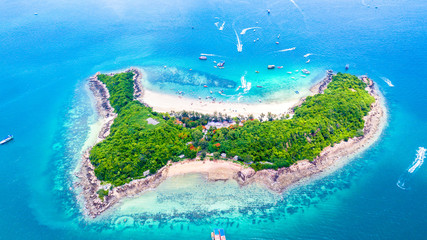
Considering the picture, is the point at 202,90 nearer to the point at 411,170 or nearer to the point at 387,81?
the point at 411,170

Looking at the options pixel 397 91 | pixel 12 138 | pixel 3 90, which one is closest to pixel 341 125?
pixel 397 91

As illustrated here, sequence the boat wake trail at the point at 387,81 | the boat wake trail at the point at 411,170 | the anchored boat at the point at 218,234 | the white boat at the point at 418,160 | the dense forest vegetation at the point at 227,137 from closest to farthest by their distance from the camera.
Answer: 1. the anchored boat at the point at 218,234
2. the boat wake trail at the point at 411,170
3. the dense forest vegetation at the point at 227,137
4. the white boat at the point at 418,160
5. the boat wake trail at the point at 387,81

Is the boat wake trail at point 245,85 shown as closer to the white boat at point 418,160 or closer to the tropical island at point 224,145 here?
the tropical island at point 224,145

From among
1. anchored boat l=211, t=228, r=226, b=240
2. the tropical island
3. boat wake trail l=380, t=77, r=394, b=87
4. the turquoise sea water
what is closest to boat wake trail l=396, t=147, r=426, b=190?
the turquoise sea water

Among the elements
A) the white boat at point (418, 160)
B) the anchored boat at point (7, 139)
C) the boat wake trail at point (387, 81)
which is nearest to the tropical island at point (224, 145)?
the white boat at point (418, 160)

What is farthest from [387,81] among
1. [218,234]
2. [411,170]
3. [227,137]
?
[218,234]

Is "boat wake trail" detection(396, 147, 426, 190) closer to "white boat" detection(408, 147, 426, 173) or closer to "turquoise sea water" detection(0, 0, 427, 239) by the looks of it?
"white boat" detection(408, 147, 426, 173)
